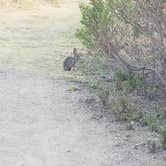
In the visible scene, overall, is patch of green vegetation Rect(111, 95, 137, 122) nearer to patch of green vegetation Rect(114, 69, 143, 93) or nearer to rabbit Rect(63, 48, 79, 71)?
patch of green vegetation Rect(114, 69, 143, 93)

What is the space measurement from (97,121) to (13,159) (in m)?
1.91

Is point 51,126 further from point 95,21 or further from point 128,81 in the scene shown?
point 128,81

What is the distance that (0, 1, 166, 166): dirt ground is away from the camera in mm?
6641

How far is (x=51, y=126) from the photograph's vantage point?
7.90m

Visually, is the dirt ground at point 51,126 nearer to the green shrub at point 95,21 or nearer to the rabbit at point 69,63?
the rabbit at point 69,63

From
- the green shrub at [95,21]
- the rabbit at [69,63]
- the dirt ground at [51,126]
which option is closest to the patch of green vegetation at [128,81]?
the dirt ground at [51,126]

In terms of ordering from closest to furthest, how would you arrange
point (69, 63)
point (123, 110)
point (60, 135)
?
point (60, 135) → point (123, 110) → point (69, 63)

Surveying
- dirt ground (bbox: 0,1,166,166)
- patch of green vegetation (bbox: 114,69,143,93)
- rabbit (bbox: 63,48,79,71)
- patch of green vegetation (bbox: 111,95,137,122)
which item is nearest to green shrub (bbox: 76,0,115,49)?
patch of green vegetation (bbox: 114,69,143,93)

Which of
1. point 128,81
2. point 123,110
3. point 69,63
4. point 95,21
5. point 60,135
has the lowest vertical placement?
point 60,135

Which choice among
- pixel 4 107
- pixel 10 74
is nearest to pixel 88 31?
pixel 4 107

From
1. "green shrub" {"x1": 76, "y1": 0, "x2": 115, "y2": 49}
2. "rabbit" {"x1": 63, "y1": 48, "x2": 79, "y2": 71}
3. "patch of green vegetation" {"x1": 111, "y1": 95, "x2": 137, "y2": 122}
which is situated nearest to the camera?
"patch of green vegetation" {"x1": 111, "y1": 95, "x2": 137, "y2": 122}

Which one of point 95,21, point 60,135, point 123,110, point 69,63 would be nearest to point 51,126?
point 60,135

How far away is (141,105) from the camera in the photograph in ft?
29.3

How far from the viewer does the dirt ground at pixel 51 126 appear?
6641mm
